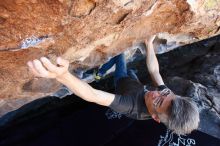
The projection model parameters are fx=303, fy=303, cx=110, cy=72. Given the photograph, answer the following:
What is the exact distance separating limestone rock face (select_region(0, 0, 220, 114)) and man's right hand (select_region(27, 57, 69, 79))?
23 cm

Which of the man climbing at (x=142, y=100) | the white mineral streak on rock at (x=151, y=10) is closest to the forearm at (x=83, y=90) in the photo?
the man climbing at (x=142, y=100)

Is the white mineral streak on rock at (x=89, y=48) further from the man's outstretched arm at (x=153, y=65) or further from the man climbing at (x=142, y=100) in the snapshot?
the man's outstretched arm at (x=153, y=65)

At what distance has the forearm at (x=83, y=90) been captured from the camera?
1.24 metres

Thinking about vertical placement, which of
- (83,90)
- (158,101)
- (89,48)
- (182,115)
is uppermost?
→ (89,48)

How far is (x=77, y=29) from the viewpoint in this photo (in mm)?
1382

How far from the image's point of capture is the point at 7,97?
5.90 ft

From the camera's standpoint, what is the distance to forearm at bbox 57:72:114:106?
4.07 ft

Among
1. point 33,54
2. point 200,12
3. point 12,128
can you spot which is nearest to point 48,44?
point 33,54

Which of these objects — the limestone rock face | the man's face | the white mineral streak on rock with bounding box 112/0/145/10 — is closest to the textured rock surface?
the limestone rock face

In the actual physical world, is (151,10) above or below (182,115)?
above

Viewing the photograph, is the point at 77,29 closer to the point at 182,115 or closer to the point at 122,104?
the point at 122,104

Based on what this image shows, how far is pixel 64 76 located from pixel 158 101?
1.98ft

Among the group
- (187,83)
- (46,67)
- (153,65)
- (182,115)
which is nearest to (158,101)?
(182,115)

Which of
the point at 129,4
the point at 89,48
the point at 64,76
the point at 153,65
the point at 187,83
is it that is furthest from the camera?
the point at 187,83
